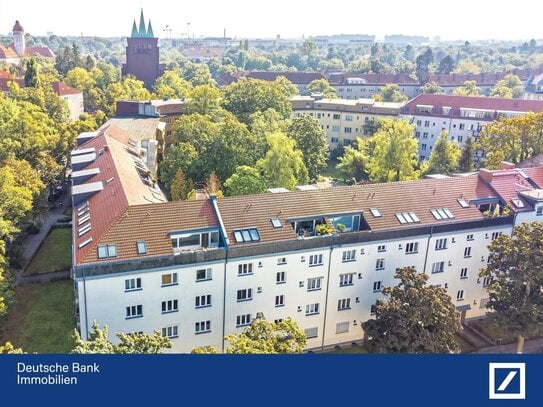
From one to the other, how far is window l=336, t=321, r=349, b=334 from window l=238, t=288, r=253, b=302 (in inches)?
299

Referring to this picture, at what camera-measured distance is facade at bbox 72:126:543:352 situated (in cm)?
3247

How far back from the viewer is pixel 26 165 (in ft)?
168

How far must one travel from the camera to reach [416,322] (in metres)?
33.3

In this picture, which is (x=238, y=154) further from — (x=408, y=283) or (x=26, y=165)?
(x=408, y=283)

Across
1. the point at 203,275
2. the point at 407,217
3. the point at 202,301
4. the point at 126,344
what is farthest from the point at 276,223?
the point at 126,344

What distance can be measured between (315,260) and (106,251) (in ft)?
45.6

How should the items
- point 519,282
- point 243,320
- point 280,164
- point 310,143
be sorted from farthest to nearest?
point 310,143 → point 280,164 → point 519,282 → point 243,320

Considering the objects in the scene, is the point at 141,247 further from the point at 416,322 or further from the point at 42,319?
the point at 416,322

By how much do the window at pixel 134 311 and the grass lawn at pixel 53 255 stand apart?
1948 cm

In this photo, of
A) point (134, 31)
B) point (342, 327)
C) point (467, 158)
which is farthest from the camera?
point (134, 31)

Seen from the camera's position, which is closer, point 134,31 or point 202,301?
point 202,301

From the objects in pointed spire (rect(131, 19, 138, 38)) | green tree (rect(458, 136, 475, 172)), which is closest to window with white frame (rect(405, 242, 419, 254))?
green tree (rect(458, 136, 475, 172))

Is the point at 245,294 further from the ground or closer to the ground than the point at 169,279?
closer to the ground

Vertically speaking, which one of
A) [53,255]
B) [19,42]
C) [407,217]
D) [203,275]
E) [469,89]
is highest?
[19,42]
